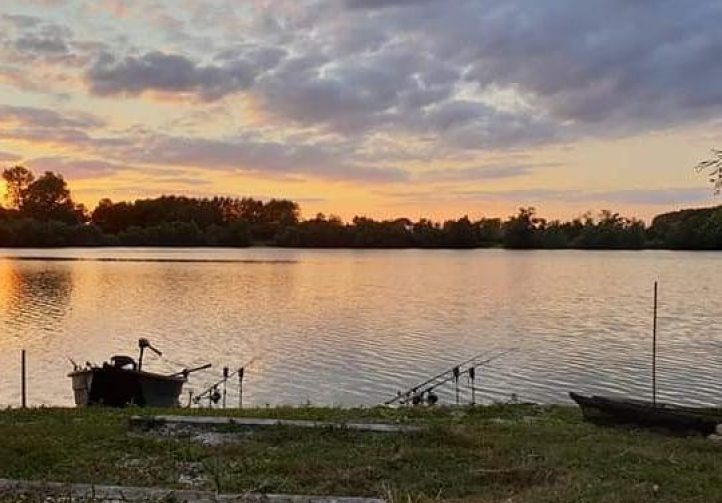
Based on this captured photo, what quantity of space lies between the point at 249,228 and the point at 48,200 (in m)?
32.1

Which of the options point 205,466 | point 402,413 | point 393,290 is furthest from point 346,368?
point 393,290

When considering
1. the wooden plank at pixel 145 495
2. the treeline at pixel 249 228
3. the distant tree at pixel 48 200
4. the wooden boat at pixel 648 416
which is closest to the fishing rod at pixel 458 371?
the wooden boat at pixel 648 416

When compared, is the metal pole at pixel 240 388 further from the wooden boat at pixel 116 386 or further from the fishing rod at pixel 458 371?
the fishing rod at pixel 458 371

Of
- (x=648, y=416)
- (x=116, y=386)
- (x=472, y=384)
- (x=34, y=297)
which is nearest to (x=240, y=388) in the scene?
(x=116, y=386)

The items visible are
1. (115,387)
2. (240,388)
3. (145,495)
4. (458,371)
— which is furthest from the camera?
(240,388)

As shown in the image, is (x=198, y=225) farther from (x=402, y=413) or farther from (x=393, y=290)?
(x=402, y=413)

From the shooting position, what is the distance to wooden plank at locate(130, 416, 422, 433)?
9594 mm

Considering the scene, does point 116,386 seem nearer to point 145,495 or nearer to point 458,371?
point 458,371

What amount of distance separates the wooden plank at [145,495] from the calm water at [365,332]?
11703mm

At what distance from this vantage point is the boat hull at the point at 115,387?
15.4 meters

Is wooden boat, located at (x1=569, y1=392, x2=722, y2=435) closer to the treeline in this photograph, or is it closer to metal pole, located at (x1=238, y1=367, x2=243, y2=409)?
metal pole, located at (x1=238, y1=367, x2=243, y2=409)

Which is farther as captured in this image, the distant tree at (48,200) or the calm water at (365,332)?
the distant tree at (48,200)

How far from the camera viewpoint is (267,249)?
134625 mm

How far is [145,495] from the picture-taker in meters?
6.66
